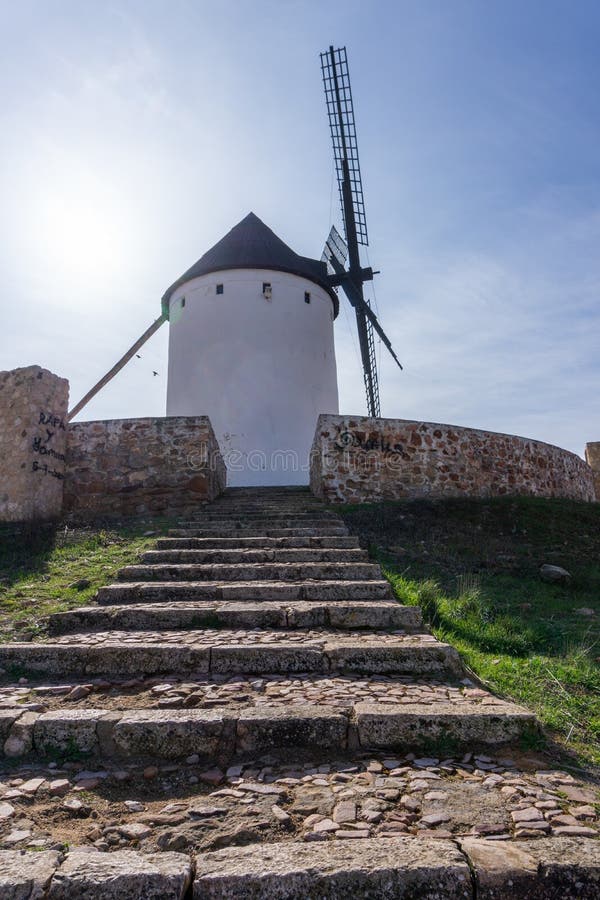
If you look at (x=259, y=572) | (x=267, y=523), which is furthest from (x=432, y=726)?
(x=267, y=523)


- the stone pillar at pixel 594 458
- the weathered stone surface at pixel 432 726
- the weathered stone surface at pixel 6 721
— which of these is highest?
the stone pillar at pixel 594 458

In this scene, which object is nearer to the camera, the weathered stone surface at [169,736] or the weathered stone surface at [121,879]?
the weathered stone surface at [121,879]

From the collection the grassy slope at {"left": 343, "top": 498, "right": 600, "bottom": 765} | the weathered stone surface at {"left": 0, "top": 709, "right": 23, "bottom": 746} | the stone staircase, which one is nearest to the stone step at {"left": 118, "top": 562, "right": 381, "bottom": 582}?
the stone staircase

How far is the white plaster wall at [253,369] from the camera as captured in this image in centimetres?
1352

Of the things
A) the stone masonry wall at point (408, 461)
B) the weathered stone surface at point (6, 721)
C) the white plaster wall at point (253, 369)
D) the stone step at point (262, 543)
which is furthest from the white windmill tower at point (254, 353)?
the weathered stone surface at point (6, 721)

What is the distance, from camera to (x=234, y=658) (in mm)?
3664

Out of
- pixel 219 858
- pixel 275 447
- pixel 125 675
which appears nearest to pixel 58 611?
pixel 125 675

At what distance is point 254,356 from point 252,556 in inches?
345

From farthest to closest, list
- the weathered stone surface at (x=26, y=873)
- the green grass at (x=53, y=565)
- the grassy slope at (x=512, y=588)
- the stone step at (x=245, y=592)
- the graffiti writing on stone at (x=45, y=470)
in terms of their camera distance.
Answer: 1. the graffiti writing on stone at (x=45, y=470)
2. the stone step at (x=245, y=592)
3. the green grass at (x=53, y=565)
4. the grassy slope at (x=512, y=588)
5. the weathered stone surface at (x=26, y=873)

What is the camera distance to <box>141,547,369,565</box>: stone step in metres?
5.87

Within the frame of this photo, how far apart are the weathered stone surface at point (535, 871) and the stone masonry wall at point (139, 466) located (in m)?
7.36

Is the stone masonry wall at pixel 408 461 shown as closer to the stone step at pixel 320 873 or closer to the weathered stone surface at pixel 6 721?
the weathered stone surface at pixel 6 721

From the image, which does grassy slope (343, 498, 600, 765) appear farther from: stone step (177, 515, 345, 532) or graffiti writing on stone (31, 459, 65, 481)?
graffiti writing on stone (31, 459, 65, 481)

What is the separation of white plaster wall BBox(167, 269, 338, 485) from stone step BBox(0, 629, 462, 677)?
9.44 metres
